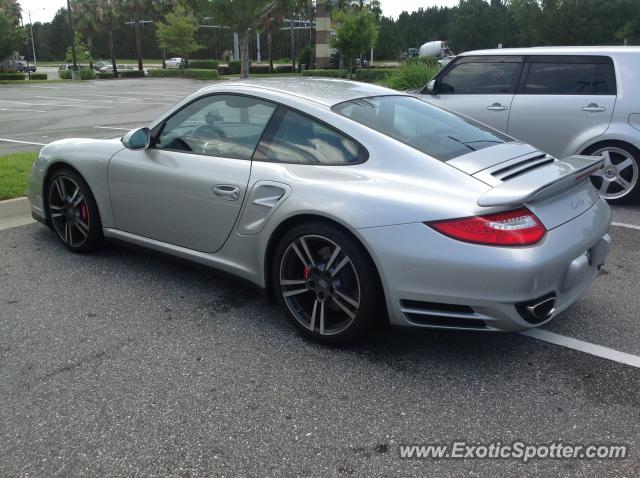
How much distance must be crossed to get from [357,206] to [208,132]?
4.62 feet

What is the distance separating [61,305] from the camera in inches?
152

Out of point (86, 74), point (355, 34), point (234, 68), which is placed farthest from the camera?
point (234, 68)

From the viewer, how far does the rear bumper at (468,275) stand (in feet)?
8.84

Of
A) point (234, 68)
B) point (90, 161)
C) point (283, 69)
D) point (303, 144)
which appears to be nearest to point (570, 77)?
point (303, 144)

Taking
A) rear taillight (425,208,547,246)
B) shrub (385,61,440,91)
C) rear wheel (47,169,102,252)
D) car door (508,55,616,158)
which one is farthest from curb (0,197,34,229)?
shrub (385,61,440,91)

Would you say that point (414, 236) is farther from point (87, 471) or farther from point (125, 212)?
point (125, 212)

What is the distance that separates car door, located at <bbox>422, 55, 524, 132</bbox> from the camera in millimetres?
6992

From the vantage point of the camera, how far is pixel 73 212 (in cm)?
466

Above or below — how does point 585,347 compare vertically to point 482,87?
below

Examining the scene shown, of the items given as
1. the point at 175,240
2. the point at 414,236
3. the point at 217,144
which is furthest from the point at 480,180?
the point at 175,240

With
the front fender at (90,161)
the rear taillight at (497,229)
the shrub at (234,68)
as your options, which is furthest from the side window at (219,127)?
the shrub at (234,68)

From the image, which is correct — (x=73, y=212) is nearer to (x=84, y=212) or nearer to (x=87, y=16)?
(x=84, y=212)

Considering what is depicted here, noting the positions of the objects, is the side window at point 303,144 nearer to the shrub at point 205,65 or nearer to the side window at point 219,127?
the side window at point 219,127

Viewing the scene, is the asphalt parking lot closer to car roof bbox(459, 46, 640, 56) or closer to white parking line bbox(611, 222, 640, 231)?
white parking line bbox(611, 222, 640, 231)
